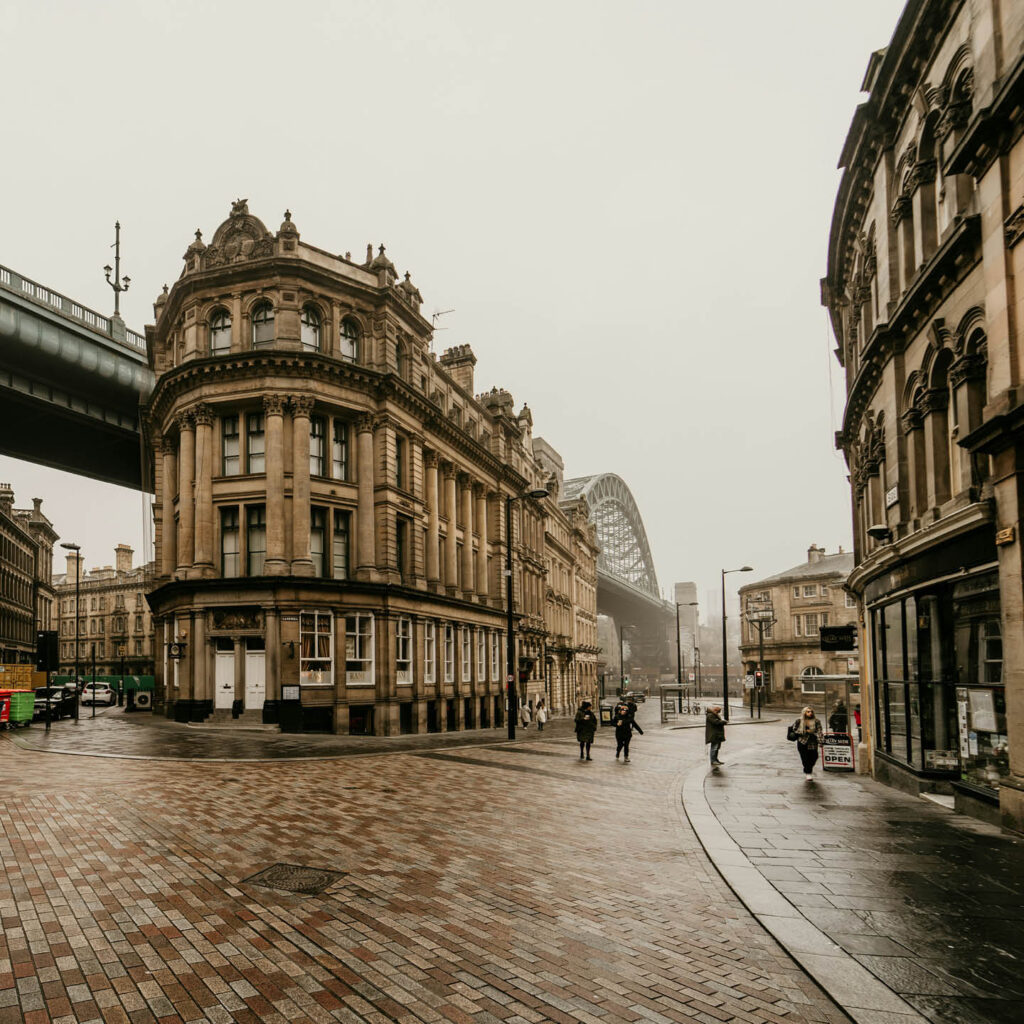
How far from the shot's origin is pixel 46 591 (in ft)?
334

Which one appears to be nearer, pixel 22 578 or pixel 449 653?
pixel 449 653

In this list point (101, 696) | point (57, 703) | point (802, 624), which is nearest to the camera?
point (57, 703)

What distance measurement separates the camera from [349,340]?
1425 inches

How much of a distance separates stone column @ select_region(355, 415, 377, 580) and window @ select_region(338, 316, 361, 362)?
2.90 metres

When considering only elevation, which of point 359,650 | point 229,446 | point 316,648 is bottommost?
point 359,650

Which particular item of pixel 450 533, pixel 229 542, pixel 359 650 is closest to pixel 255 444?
pixel 229 542

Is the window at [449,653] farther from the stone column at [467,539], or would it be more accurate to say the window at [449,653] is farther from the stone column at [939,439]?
the stone column at [939,439]

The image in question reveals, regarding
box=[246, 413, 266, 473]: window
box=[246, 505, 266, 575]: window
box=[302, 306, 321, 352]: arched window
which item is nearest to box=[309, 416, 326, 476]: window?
box=[246, 413, 266, 473]: window

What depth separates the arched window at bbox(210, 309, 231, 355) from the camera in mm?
34625

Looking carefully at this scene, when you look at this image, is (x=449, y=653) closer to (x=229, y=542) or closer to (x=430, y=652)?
(x=430, y=652)

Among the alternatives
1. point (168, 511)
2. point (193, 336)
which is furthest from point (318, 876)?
point (168, 511)

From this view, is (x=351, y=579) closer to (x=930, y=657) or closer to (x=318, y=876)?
(x=930, y=657)

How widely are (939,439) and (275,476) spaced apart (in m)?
24.4

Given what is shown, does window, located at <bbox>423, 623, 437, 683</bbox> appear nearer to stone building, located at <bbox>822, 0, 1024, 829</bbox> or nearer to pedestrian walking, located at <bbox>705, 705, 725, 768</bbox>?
pedestrian walking, located at <bbox>705, 705, 725, 768</bbox>
